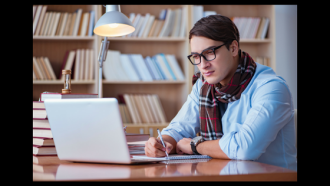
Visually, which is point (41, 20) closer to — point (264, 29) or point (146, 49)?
point (146, 49)

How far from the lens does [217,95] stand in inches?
58.9

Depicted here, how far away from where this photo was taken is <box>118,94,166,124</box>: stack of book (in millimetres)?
3062

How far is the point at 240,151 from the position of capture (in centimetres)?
114

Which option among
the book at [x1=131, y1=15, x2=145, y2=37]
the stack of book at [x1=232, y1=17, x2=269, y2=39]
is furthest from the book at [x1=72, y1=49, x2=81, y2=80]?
the stack of book at [x1=232, y1=17, x2=269, y2=39]

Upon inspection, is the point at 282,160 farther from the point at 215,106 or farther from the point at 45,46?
the point at 45,46

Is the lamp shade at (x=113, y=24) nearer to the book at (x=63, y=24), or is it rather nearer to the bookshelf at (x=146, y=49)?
the bookshelf at (x=146, y=49)

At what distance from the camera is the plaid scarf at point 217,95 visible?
1.42 meters

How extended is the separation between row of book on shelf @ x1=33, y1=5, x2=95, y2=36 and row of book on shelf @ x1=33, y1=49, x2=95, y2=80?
177mm

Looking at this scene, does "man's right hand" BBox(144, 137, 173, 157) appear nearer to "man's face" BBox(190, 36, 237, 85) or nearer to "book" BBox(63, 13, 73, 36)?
"man's face" BBox(190, 36, 237, 85)

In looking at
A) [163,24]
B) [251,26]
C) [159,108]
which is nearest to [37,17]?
[163,24]

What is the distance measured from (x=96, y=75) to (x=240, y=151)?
203 cm

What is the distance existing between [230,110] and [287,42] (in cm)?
221

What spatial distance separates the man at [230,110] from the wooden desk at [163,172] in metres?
0.14
